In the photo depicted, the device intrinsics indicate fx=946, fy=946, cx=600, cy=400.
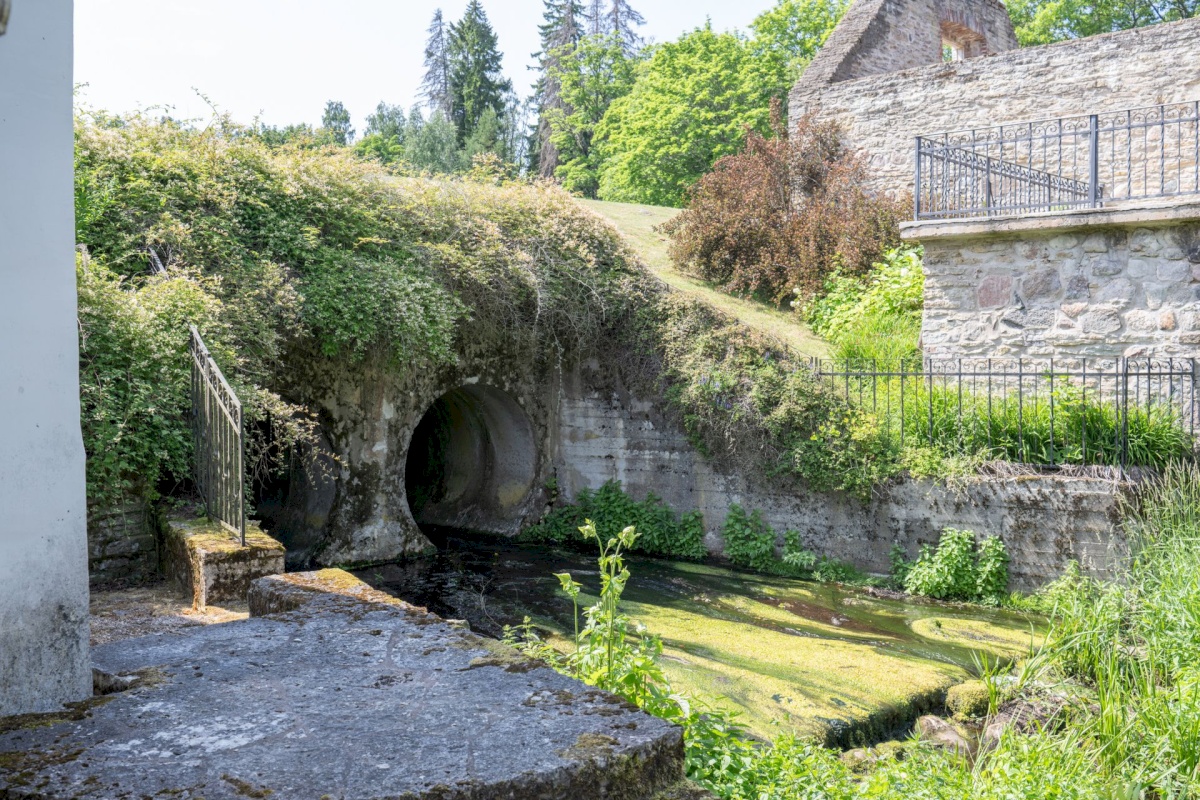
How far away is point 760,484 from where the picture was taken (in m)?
10.7

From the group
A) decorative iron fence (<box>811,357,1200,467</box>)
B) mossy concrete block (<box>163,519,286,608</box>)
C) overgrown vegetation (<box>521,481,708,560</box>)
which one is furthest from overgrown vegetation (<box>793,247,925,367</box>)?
mossy concrete block (<box>163,519,286,608</box>)

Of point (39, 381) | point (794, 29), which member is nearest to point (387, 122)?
point (794, 29)

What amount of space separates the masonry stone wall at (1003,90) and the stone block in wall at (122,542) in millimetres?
12685

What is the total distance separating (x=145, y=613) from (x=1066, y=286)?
350 inches

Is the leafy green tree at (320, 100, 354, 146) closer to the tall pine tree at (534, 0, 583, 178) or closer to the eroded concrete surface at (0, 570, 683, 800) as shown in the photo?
the tall pine tree at (534, 0, 583, 178)

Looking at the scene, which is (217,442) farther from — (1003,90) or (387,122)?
(387,122)

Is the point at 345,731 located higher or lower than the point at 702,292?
lower

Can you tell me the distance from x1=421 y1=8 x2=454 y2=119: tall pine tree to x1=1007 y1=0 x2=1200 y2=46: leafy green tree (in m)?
25.6

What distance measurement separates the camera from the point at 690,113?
23719 mm

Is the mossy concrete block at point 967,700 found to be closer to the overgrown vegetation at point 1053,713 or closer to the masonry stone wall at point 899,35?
the overgrown vegetation at point 1053,713

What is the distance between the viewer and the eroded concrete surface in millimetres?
2121

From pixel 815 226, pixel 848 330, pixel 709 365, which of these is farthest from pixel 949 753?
pixel 815 226

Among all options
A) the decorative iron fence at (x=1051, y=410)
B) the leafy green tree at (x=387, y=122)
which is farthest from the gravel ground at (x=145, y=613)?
the leafy green tree at (x=387, y=122)

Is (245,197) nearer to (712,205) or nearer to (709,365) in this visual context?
(709,365)
